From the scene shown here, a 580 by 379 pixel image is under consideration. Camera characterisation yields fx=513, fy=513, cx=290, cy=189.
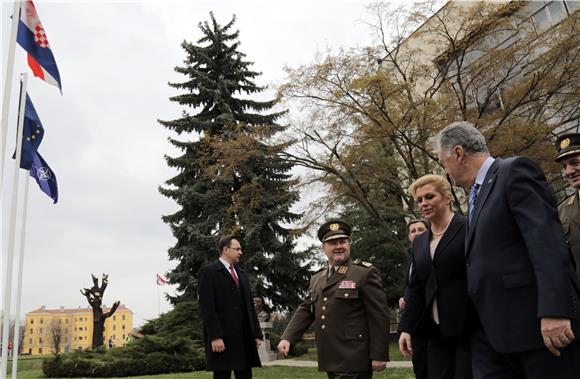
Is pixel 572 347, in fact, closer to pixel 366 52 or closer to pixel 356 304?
pixel 356 304

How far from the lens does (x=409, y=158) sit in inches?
553

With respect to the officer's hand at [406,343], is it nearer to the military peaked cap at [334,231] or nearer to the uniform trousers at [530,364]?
the military peaked cap at [334,231]

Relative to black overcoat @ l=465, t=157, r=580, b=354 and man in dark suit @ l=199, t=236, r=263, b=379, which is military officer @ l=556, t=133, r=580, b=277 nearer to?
black overcoat @ l=465, t=157, r=580, b=354

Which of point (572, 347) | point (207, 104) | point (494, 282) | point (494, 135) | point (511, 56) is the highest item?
point (207, 104)

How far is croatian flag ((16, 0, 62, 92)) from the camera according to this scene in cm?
738

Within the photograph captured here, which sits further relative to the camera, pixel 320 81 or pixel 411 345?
pixel 320 81

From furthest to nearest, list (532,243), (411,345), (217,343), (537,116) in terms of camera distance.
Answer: (537,116), (217,343), (411,345), (532,243)

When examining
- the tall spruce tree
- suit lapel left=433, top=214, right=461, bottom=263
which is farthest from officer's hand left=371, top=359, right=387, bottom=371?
the tall spruce tree

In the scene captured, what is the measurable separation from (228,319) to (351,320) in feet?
7.18

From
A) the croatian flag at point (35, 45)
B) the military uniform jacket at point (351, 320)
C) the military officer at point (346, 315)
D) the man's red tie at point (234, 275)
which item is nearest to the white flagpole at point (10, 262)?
the croatian flag at point (35, 45)

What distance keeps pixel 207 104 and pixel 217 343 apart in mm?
21153

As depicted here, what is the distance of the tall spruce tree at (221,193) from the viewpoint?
22547mm

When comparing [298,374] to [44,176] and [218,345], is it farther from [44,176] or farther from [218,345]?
[44,176]

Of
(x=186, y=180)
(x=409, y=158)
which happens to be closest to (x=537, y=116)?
(x=409, y=158)
